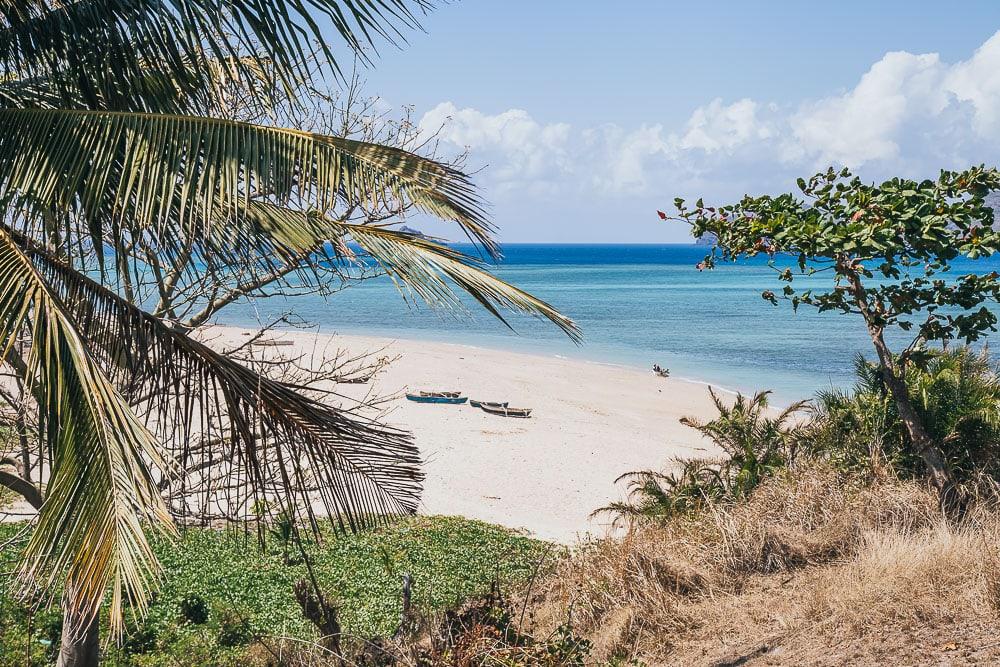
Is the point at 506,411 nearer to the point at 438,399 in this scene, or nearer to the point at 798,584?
the point at 438,399

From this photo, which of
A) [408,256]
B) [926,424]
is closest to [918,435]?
[926,424]

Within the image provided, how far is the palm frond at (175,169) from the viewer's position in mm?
3260

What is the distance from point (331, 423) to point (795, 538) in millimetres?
4789

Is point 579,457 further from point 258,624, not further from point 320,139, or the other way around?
point 320,139

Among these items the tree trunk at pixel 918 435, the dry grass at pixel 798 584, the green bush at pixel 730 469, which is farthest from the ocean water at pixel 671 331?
the tree trunk at pixel 918 435

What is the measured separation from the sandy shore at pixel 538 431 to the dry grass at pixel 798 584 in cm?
195

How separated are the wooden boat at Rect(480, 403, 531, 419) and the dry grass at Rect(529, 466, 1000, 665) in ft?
54.0

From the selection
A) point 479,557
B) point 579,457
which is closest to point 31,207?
point 479,557

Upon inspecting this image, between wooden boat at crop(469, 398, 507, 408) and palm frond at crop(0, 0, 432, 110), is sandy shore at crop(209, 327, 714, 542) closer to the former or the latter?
wooden boat at crop(469, 398, 507, 408)

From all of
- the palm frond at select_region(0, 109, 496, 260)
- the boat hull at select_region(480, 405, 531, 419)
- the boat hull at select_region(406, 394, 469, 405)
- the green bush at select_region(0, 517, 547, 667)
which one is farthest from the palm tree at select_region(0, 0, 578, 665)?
the boat hull at select_region(406, 394, 469, 405)

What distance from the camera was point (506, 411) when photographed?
24234mm

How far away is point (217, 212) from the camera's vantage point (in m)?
3.38

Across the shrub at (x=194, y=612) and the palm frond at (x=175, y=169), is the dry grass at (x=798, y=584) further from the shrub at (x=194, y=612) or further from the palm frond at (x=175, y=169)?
the shrub at (x=194, y=612)

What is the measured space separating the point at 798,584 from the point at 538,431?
16320 millimetres
